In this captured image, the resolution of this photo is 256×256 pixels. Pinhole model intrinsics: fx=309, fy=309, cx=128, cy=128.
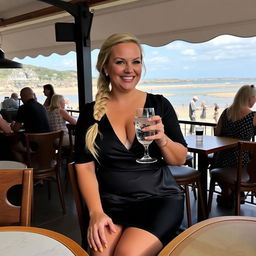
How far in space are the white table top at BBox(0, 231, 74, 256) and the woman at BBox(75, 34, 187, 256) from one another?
39 centimetres

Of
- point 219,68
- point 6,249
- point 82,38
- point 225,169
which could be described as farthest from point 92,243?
point 219,68

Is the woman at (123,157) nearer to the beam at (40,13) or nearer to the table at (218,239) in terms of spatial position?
the table at (218,239)

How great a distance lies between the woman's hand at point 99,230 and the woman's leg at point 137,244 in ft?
0.21

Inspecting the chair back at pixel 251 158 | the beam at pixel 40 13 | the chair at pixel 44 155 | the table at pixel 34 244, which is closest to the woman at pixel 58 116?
the chair at pixel 44 155

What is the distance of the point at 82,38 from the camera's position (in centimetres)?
421

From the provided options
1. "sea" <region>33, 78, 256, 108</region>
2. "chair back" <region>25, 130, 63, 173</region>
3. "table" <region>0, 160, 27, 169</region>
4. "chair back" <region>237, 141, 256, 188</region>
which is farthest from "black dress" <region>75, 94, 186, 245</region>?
"sea" <region>33, 78, 256, 108</region>

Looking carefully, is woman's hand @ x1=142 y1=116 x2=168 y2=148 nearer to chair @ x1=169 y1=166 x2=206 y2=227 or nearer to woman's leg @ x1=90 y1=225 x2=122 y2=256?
woman's leg @ x1=90 y1=225 x2=122 y2=256

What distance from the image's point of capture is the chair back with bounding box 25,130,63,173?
3217mm

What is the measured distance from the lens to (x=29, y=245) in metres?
0.99

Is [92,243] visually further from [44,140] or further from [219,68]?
[219,68]

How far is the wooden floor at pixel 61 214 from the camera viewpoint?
300cm

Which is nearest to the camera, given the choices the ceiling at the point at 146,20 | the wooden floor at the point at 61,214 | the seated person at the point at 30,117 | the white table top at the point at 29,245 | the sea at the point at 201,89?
the white table top at the point at 29,245

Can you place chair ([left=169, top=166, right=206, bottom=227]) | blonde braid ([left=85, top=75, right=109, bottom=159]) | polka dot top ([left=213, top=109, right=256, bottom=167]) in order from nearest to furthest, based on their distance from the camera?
1. blonde braid ([left=85, top=75, right=109, bottom=159])
2. chair ([left=169, top=166, right=206, bottom=227])
3. polka dot top ([left=213, top=109, right=256, bottom=167])

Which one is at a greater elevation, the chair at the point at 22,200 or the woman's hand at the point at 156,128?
the woman's hand at the point at 156,128
